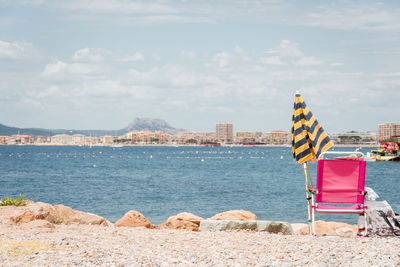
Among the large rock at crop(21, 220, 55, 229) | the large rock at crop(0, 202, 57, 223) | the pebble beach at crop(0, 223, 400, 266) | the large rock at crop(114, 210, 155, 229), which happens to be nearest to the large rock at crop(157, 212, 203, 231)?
the large rock at crop(114, 210, 155, 229)

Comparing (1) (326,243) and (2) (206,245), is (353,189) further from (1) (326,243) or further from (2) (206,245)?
(2) (206,245)

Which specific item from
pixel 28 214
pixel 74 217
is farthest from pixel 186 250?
pixel 74 217

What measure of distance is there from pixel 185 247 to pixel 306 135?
9.64 feet

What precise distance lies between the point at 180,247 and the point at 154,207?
12.6m

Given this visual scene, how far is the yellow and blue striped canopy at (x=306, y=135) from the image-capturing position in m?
7.57

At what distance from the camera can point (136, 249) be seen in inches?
233

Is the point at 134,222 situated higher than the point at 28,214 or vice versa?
the point at 28,214

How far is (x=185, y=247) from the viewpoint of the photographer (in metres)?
6.23

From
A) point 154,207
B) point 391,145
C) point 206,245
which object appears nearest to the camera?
point 206,245

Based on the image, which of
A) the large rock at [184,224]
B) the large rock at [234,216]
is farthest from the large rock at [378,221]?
the large rock at [184,224]

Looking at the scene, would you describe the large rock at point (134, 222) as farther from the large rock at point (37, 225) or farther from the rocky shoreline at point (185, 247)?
the large rock at point (37, 225)

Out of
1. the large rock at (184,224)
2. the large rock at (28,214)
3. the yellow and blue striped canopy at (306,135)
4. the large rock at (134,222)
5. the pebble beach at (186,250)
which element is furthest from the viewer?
the large rock at (134,222)

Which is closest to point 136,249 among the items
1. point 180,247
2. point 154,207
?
point 180,247

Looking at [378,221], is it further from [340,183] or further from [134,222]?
[134,222]
